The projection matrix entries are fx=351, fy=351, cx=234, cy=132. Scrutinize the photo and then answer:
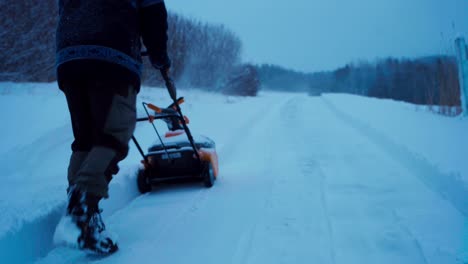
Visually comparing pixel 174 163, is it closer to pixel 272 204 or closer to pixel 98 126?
pixel 272 204

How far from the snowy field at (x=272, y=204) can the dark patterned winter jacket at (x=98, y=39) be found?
3.13 ft

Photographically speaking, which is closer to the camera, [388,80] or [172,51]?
[172,51]

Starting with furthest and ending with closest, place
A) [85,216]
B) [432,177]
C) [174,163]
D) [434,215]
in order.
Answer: [174,163] < [432,177] < [434,215] < [85,216]

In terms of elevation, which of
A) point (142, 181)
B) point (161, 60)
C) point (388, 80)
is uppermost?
point (388, 80)

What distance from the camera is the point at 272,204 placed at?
279cm

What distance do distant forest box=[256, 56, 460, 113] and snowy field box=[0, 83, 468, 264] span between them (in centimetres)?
165

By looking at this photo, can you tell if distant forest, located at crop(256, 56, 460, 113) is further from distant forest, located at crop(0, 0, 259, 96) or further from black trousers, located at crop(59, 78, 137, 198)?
distant forest, located at crop(0, 0, 259, 96)

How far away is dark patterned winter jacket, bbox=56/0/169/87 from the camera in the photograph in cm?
177

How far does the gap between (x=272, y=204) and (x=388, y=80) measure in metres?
59.2

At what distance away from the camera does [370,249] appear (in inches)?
77.0

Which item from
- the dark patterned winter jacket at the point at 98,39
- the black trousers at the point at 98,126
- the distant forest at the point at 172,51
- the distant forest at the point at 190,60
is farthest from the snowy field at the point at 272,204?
the distant forest at the point at 172,51

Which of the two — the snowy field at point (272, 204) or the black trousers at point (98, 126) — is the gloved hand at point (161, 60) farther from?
the snowy field at point (272, 204)

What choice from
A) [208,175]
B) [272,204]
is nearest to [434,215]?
[272,204]

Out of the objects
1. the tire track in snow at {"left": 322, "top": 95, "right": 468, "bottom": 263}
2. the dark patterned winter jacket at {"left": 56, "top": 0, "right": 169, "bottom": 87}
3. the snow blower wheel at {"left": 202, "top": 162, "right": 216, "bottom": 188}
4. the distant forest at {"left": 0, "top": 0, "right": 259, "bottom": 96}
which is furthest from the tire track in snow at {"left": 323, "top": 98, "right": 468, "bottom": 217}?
the distant forest at {"left": 0, "top": 0, "right": 259, "bottom": 96}
